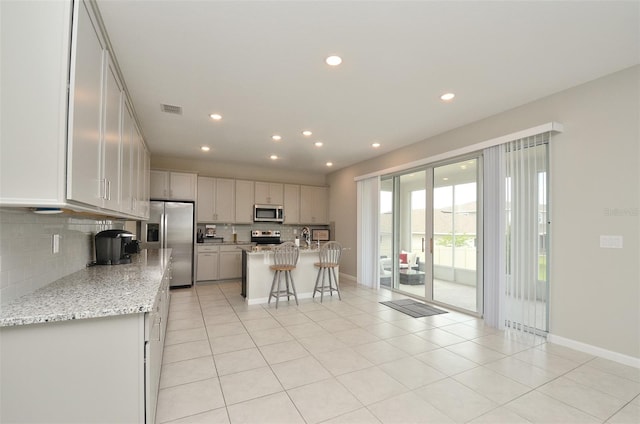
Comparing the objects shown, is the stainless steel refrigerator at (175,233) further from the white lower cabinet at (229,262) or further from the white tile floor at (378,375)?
the white tile floor at (378,375)

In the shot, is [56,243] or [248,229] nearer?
[56,243]

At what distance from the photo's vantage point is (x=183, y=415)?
200 centimetres

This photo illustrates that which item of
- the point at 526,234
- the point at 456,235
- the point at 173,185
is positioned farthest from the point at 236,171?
the point at 526,234

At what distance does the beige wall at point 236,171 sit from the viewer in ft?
21.3

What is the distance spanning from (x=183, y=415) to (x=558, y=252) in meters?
3.86

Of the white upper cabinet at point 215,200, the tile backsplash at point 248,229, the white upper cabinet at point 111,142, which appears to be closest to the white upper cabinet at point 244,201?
the white upper cabinet at point 215,200

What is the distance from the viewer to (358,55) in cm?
256

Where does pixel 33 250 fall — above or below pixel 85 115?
below

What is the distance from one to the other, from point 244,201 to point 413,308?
4.37 metres

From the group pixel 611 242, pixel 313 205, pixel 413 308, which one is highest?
pixel 313 205

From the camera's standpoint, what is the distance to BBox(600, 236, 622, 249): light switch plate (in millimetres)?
2798

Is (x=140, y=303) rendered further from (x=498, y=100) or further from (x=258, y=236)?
(x=258, y=236)

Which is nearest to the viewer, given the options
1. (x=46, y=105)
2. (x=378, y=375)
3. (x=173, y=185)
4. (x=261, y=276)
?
(x=46, y=105)

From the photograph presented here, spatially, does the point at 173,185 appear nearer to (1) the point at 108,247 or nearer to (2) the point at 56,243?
(1) the point at 108,247
